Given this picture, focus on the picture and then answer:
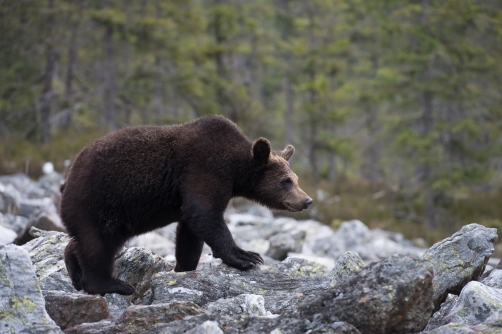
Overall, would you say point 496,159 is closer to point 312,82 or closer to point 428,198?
point 428,198

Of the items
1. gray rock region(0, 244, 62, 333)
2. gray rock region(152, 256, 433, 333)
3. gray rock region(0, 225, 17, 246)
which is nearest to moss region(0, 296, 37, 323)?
gray rock region(0, 244, 62, 333)

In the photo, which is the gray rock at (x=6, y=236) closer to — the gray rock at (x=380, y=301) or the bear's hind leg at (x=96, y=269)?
the bear's hind leg at (x=96, y=269)

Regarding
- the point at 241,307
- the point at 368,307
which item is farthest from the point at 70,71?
the point at 368,307

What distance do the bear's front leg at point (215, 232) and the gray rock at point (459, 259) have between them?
1761 millimetres

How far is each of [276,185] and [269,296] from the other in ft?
5.77

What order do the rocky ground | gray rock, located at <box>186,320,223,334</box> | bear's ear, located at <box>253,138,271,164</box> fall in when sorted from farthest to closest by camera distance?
bear's ear, located at <box>253,138,271,164</box>
the rocky ground
gray rock, located at <box>186,320,223,334</box>

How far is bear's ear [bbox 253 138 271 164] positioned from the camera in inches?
259

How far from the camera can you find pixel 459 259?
5.79 metres

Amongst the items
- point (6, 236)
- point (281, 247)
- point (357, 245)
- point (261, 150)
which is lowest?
point (357, 245)

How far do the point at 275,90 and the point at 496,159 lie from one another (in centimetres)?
2489

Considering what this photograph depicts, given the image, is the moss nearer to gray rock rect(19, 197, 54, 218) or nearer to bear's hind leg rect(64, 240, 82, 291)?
bear's hind leg rect(64, 240, 82, 291)

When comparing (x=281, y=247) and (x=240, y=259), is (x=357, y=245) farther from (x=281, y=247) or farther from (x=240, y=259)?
(x=240, y=259)

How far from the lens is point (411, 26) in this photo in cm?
1867

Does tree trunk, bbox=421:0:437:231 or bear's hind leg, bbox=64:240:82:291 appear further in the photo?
tree trunk, bbox=421:0:437:231
